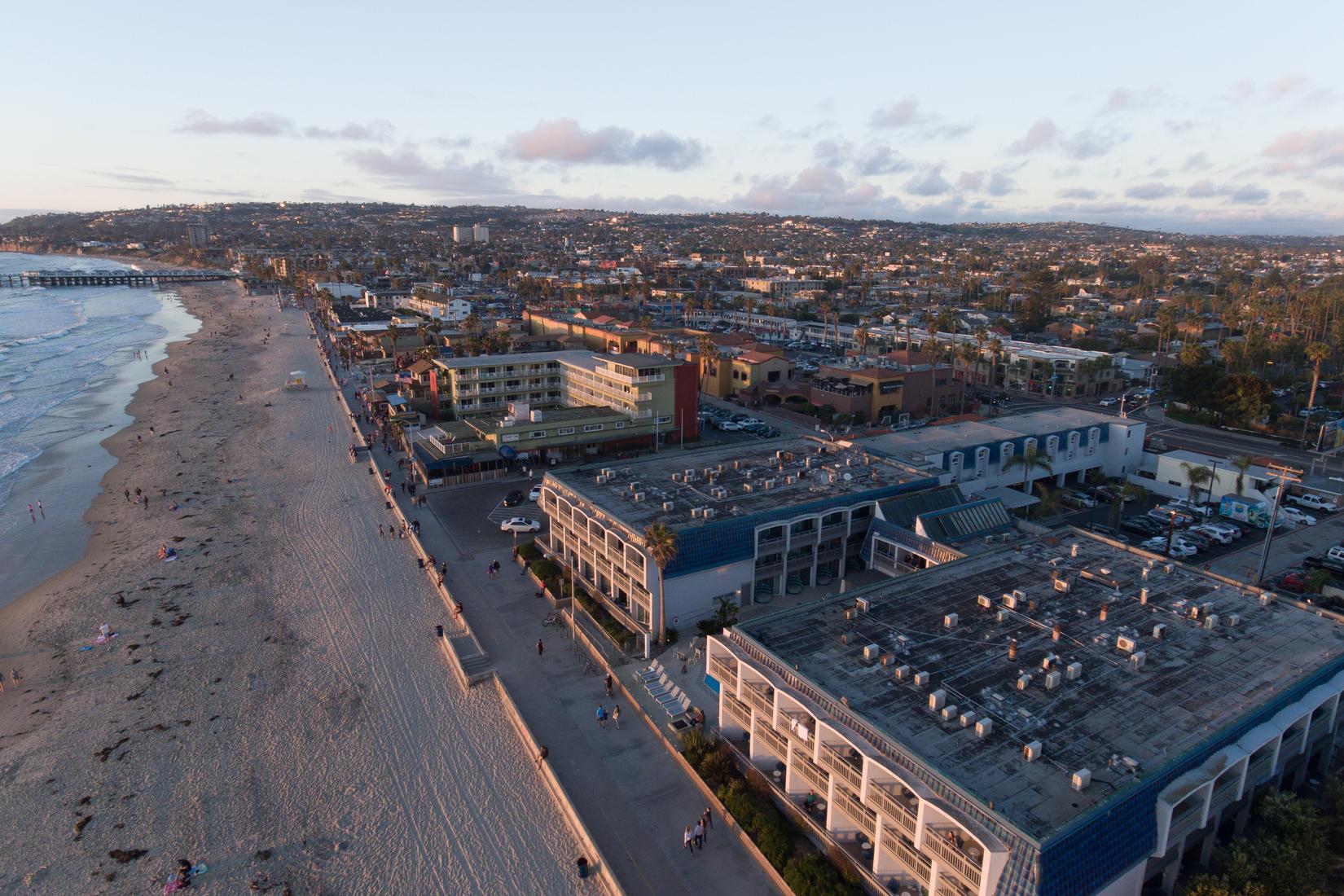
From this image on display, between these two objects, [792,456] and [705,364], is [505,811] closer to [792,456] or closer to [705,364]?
[792,456]

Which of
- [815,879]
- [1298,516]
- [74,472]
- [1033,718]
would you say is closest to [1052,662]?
[1033,718]

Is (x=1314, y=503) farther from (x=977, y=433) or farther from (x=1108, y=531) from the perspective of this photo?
(x=977, y=433)

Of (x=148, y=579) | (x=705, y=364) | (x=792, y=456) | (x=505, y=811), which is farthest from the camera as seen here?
(x=705, y=364)

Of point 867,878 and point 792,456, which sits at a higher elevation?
point 792,456

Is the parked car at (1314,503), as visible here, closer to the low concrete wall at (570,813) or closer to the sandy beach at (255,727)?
the low concrete wall at (570,813)

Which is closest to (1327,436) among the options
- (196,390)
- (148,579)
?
(148,579)

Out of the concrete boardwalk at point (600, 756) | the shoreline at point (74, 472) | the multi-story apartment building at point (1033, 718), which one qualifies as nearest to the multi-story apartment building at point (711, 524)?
the concrete boardwalk at point (600, 756)

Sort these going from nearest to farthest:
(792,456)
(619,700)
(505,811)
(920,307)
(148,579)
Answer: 1. (505,811)
2. (619,700)
3. (148,579)
4. (792,456)
5. (920,307)

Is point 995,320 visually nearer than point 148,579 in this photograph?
No

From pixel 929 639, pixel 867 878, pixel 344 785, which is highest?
pixel 929 639
